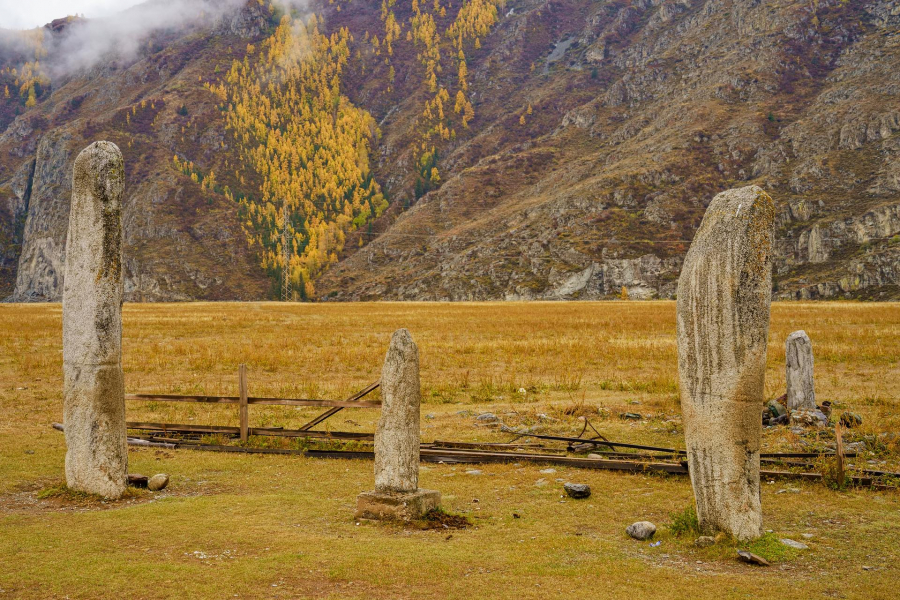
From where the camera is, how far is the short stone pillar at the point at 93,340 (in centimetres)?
1248

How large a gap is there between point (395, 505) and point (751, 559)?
16.5 feet

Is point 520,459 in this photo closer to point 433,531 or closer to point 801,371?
point 433,531

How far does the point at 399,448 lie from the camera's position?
38.3 ft

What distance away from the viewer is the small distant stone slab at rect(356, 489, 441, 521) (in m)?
11.3

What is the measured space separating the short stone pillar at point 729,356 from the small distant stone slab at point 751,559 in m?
0.41

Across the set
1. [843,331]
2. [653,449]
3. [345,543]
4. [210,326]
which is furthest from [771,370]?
[210,326]

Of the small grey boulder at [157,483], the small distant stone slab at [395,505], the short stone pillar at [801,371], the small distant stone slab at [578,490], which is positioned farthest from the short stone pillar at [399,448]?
the short stone pillar at [801,371]

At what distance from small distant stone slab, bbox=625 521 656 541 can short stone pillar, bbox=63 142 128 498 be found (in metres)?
8.37

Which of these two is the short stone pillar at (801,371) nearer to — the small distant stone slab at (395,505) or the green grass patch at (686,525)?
the green grass patch at (686,525)

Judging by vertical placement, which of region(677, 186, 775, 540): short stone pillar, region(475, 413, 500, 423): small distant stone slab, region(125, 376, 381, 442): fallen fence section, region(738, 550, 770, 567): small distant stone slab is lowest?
region(475, 413, 500, 423): small distant stone slab

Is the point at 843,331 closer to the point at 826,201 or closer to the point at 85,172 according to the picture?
the point at 85,172

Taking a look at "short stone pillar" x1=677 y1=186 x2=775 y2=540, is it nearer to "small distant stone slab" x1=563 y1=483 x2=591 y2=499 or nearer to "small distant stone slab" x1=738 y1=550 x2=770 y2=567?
"small distant stone slab" x1=738 y1=550 x2=770 y2=567

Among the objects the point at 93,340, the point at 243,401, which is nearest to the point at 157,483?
the point at 93,340

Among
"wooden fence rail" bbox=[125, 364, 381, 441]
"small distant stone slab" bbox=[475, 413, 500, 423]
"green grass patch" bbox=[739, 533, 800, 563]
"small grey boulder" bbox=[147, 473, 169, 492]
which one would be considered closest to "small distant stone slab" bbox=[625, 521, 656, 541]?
"green grass patch" bbox=[739, 533, 800, 563]
